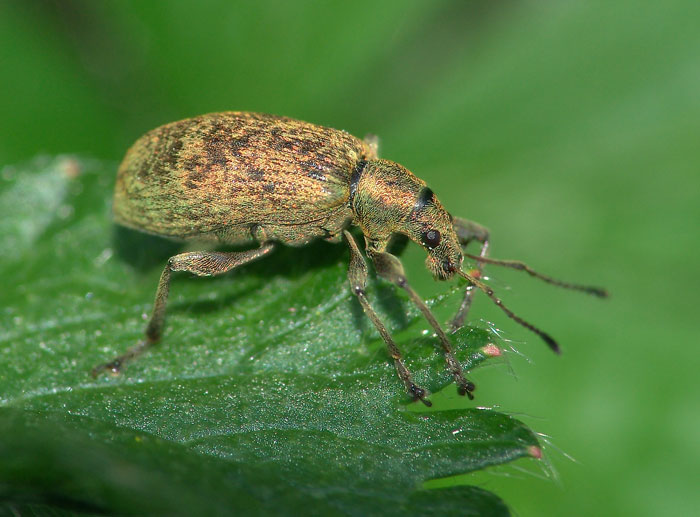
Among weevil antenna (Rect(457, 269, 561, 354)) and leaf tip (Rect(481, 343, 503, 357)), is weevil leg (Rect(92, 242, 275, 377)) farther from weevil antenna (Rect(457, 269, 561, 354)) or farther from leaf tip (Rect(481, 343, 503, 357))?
leaf tip (Rect(481, 343, 503, 357))

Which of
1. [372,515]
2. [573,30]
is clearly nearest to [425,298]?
[372,515]

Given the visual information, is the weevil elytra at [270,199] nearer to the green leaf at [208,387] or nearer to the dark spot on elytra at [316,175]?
the dark spot on elytra at [316,175]

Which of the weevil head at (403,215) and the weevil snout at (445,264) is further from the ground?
the weevil head at (403,215)

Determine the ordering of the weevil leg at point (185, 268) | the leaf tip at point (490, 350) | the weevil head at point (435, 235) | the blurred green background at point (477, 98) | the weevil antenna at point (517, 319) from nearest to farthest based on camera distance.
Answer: the leaf tip at point (490, 350) → the weevil antenna at point (517, 319) → the weevil leg at point (185, 268) → the weevil head at point (435, 235) → the blurred green background at point (477, 98)

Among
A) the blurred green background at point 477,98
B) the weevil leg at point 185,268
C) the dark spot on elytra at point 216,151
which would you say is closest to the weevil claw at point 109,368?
the weevil leg at point 185,268

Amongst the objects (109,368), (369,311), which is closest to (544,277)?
(369,311)

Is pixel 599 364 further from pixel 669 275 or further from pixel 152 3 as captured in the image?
pixel 152 3

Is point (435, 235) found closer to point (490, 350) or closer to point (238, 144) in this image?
point (490, 350)

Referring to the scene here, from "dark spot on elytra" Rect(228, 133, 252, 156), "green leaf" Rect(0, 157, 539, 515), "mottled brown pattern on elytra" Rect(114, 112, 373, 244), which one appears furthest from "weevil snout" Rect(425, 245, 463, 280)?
"dark spot on elytra" Rect(228, 133, 252, 156)
